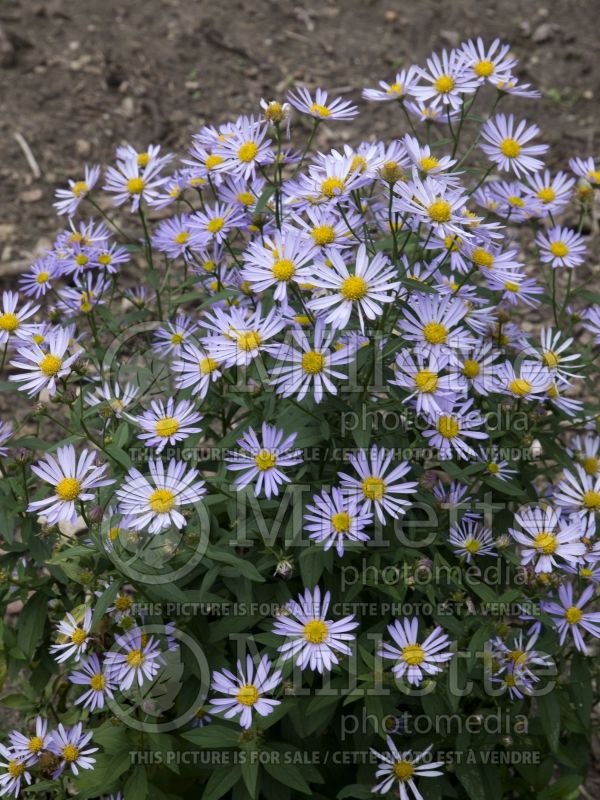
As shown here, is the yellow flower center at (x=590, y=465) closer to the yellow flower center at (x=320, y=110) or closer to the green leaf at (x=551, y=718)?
the green leaf at (x=551, y=718)

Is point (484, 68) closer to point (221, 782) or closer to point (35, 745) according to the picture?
point (221, 782)

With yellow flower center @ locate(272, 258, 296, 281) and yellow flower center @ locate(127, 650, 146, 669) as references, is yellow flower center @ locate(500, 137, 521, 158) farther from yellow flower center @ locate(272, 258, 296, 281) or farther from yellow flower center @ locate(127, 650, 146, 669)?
yellow flower center @ locate(127, 650, 146, 669)

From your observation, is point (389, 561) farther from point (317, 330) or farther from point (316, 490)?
point (317, 330)

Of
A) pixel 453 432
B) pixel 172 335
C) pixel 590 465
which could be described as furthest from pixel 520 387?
pixel 172 335

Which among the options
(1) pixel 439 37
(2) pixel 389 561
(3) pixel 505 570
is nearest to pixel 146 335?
(2) pixel 389 561

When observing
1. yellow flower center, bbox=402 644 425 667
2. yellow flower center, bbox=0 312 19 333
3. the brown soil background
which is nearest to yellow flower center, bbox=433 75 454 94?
yellow flower center, bbox=0 312 19 333
